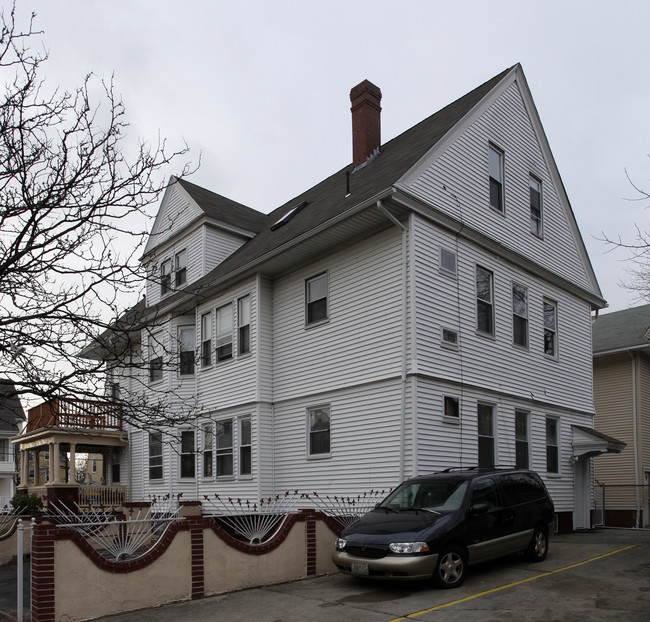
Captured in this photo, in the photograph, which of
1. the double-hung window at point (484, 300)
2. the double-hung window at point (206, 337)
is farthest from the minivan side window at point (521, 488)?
the double-hung window at point (206, 337)

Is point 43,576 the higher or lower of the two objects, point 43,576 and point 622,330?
the lower

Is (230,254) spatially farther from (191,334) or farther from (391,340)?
(391,340)

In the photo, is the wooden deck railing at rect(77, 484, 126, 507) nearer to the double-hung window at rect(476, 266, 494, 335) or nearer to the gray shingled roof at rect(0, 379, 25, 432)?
the gray shingled roof at rect(0, 379, 25, 432)

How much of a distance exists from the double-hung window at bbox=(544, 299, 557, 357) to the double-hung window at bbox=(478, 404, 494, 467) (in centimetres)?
355

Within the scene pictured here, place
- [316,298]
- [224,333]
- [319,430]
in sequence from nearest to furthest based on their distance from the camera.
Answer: [319,430] → [316,298] → [224,333]

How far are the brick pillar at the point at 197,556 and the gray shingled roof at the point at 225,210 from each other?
1316 centimetres

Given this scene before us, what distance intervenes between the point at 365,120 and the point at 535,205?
534cm

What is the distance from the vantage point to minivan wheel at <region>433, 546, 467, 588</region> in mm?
9891

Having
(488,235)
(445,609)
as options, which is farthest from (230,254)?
(445,609)

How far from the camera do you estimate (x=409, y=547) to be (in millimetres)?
9688

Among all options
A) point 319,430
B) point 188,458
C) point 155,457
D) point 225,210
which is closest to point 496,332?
point 319,430

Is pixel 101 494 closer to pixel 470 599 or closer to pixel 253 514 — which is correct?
pixel 253 514

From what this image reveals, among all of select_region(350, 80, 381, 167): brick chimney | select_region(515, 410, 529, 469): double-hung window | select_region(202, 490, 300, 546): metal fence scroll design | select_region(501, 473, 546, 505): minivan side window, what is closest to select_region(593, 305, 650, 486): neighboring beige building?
select_region(515, 410, 529, 469): double-hung window

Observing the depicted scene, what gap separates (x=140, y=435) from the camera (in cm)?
2403
